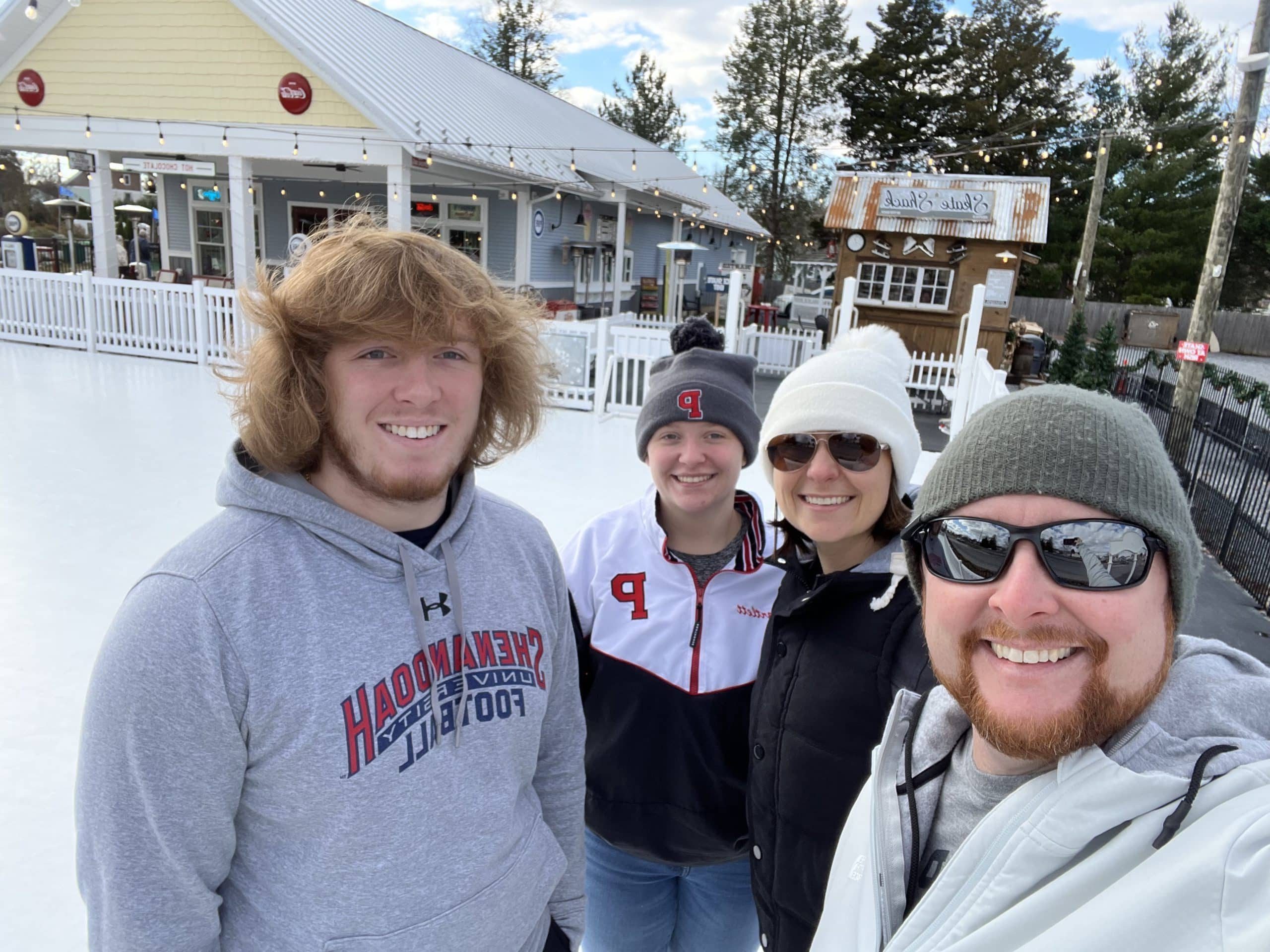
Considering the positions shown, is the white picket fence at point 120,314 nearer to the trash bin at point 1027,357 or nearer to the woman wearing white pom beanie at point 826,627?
the woman wearing white pom beanie at point 826,627

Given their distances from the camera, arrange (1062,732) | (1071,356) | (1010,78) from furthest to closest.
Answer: (1010,78), (1071,356), (1062,732)

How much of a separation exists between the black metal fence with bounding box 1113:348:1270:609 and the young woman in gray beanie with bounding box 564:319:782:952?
483 cm

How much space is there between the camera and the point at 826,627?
166 centimetres

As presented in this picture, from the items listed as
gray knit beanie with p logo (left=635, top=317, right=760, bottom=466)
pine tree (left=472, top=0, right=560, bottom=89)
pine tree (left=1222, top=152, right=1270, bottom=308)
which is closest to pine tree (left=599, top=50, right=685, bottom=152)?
pine tree (left=472, top=0, right=560, bottom=89)

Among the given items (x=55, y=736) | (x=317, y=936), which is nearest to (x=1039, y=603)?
(x=317, y=936)

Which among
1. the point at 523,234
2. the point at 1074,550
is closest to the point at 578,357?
the point at 523,234

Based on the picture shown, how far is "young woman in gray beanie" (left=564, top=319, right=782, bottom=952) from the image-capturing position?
199 cm

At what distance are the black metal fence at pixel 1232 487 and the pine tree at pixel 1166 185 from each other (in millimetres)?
26448

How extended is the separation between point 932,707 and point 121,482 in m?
6.47

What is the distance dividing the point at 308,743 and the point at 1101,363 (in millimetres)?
15150

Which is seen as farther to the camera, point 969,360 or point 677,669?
point 969,360

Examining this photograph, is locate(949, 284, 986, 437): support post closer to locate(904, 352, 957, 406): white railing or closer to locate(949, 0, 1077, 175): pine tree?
locate(904, 352, 957, 406): white railing

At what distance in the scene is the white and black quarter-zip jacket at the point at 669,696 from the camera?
1.98m

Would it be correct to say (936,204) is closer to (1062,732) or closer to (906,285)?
(906,285)
